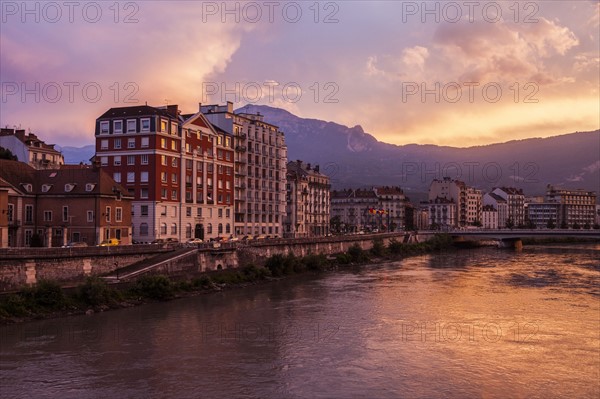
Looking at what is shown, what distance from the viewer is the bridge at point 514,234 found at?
123312mm

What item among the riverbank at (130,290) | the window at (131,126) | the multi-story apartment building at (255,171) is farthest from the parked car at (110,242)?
the multi-story apartment building at (255,171)

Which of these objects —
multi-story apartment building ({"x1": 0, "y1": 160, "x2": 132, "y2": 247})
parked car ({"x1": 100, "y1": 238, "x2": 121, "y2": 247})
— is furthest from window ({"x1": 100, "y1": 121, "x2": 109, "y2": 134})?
parked car ({"x1": 100, "y1": 238, "x2": 121, "y2": 247})

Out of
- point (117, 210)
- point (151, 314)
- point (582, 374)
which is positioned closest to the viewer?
point (582, 374)

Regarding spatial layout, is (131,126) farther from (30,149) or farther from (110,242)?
(30,149)

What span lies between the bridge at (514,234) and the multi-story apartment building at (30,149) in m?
88.6

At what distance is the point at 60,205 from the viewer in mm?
59688

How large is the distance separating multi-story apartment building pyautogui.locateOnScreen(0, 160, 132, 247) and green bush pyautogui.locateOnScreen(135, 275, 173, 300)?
481 inches

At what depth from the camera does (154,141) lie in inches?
2881

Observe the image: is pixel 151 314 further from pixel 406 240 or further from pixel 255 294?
pixel 406 240

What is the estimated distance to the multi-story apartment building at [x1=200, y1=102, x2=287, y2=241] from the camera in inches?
3718

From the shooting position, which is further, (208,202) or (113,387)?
(208,202)

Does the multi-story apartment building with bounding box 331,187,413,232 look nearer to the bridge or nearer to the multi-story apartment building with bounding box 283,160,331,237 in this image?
the bridge

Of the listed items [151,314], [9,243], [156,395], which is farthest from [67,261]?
[156,395]

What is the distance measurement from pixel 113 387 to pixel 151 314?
16749 millimetres
